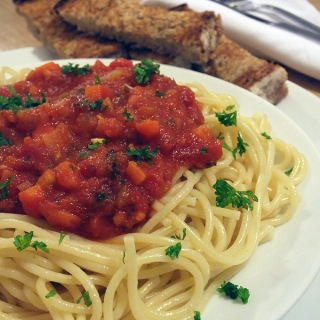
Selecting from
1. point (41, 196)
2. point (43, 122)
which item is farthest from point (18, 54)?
point (41, 196)

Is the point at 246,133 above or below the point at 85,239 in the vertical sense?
above

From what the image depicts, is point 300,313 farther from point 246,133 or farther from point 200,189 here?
point 246,133

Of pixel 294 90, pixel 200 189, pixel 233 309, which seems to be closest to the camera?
pixel 233 309

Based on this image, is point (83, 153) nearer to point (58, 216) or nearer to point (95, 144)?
point (95, 144)

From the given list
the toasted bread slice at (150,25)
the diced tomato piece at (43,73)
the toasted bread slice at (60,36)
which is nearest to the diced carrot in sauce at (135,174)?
the diced tomato piece at (43,73)

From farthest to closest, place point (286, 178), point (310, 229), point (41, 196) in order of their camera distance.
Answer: point (286, 178)
point (310, 229)
point (41, 196)
